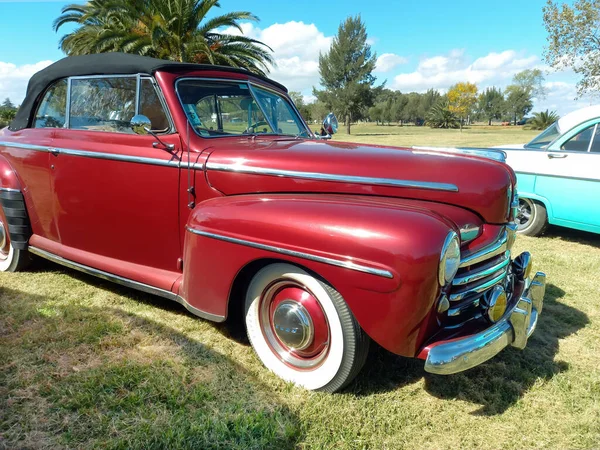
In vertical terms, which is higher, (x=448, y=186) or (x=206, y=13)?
(x=206, y=13)

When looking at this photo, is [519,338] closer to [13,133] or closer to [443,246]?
[443,246]

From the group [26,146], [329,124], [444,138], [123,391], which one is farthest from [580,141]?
[444,138]

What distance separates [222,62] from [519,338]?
14.4 meters

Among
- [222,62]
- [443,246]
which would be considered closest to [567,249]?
[443,246]

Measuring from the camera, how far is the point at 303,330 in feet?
7.61

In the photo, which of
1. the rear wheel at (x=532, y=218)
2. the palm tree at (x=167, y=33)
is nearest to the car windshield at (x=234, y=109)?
the rear wheel at (x=532, y=218)

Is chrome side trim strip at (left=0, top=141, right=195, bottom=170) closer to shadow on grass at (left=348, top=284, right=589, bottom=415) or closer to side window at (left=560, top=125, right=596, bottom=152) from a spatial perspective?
shadow on grass at (left=348, top=284, right=589, bottom=415)

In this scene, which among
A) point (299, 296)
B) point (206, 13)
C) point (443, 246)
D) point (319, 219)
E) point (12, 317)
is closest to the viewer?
point (443, 246)

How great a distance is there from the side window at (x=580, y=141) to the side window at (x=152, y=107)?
4714mm

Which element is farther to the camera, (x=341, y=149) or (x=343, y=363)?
(x=341, y=149)

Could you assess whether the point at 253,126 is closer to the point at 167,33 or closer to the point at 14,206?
the point at 14,206

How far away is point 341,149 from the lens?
2723mm

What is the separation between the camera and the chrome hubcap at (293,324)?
2303mm

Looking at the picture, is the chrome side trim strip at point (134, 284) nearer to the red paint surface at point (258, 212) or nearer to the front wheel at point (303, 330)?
the red paint surface at point (258, 212)
